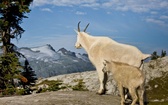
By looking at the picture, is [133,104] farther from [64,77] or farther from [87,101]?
[64,77]

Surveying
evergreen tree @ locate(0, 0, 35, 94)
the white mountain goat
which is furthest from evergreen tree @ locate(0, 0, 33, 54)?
the white mountain goat

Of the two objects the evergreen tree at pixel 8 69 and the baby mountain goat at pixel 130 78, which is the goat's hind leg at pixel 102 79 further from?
the evergreen tree at pixel 8 69

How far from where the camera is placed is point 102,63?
1491 centimetres

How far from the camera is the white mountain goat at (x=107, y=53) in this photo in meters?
14.3

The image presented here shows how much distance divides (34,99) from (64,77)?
2363 inches

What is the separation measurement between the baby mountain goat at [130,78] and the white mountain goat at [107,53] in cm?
82

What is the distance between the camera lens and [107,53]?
1477 cm

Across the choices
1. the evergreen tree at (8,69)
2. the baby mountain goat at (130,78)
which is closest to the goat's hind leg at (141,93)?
the baby mountain goat at (130,78)

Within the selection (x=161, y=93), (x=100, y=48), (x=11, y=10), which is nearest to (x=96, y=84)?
(x=11, y=10)

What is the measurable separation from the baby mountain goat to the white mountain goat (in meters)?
0.82

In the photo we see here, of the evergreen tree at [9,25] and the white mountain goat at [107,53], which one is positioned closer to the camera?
the white mountain goat at [107,53]

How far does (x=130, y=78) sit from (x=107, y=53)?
2.08 m

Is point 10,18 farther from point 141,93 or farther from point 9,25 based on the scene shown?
point 141,93

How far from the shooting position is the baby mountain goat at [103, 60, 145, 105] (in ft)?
42.4
